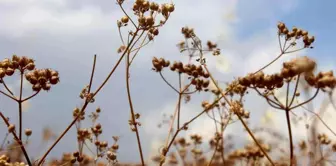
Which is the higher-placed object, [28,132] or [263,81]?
[263,81]

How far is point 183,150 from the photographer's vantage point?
10609mm

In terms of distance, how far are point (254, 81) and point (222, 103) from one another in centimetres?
382

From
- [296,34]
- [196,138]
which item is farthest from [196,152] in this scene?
[296,34]

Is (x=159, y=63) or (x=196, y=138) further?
(x=196, y=138)

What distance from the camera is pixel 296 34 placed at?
248 inches

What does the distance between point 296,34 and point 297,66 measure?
288cm

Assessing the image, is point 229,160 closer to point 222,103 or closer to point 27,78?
point 222,103

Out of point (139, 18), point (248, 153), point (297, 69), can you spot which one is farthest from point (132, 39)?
point (248, 153)

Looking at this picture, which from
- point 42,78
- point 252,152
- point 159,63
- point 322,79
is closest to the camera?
point 322,79

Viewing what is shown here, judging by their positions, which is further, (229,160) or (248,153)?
(229,160)

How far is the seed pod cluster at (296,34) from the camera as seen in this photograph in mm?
6223

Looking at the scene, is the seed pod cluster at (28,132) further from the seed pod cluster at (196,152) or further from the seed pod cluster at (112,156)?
the seed pod cluster at (196,152)

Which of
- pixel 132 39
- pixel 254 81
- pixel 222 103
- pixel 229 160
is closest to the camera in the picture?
pixel 254 81

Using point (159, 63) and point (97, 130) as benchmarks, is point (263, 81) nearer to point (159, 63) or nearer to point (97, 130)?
point (159, 63)
